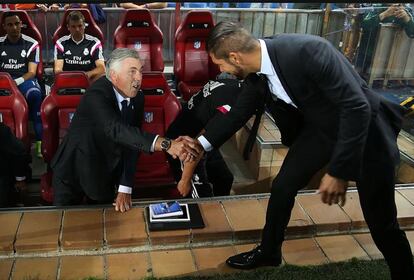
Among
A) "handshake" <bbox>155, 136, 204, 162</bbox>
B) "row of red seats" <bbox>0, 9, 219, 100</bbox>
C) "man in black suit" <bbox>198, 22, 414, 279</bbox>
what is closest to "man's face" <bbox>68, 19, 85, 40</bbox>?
"row of red seats" <bbox>0, 9, 219, 100</bbox>

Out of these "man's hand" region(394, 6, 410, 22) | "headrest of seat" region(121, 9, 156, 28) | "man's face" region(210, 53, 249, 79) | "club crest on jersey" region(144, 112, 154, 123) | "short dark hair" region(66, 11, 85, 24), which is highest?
"man's face" region(210, 53, 249, 79)

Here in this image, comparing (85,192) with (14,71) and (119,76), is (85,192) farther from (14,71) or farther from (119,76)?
(14,71)

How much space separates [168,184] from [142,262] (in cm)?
114

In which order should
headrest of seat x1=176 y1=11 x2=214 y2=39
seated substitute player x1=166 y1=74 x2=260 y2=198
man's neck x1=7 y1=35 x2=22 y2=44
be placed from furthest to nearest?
headrest of seat x1=176 y1=11 x2=214 y2=39, man's neck x1=7 y1=35 x2=22 y2=44, seated substitute player x1=166 y1=74 x2=260 y2=198

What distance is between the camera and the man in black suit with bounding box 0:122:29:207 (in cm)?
263

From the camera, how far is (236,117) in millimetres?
1937

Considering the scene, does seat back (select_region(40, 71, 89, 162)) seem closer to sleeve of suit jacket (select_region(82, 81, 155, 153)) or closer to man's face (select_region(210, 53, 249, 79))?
sleeve of suit jacket (select_region(82, 81, 155, 153))

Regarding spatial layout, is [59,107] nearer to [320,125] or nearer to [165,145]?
[165,145]

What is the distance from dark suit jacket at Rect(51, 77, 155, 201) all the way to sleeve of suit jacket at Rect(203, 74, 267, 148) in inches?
14.8

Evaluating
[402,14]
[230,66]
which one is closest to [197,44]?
[402,14]

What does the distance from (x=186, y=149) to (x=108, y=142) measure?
0.49m

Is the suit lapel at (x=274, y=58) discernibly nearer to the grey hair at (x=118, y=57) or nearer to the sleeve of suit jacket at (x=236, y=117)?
the sleeve of suit jacket at (x=236, y=117)

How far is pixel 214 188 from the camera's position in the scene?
3146mm

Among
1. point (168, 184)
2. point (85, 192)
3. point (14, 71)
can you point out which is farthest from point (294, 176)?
point (14, 71)
